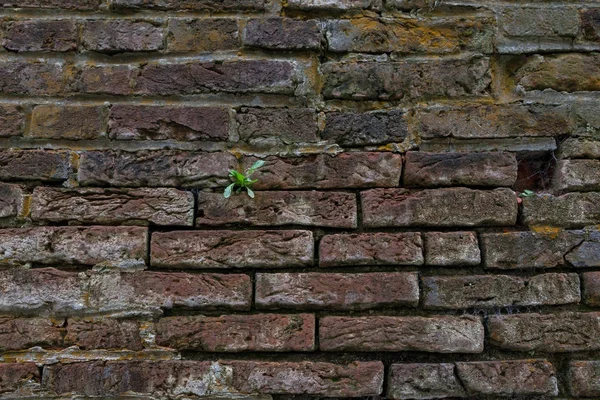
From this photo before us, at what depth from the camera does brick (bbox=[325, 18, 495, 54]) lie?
1.56 meters

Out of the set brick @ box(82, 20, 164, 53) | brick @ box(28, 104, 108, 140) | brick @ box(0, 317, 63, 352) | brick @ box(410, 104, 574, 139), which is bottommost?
brick @ box(0, 317, 63, 352)

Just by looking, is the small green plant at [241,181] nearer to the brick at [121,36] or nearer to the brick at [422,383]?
the brick at [121,36]

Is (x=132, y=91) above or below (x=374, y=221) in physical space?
above

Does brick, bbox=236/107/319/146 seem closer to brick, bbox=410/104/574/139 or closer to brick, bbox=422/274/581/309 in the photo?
brick, bbox=410/104/574/139

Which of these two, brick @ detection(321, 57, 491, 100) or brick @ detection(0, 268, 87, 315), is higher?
brick @ detection(321, 57, 491, 100)

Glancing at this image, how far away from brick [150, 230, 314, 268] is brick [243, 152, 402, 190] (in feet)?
0.50

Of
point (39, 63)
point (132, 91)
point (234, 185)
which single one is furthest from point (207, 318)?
point (39, 63)

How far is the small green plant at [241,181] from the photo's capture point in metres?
1.47

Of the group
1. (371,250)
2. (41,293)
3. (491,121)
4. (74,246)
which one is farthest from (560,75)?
(41,293)

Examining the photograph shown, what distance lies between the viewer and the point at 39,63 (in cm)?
154

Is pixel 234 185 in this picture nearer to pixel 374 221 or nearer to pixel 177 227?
pixel 177 227

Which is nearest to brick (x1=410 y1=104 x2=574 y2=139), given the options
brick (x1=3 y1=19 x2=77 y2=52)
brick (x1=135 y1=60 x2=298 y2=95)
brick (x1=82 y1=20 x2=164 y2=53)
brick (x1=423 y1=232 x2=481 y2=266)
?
brick (x1=423 y1=232 x2=481 y2=266)

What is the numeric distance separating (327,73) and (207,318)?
0.78 meters

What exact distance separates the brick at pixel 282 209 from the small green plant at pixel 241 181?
0.02m
